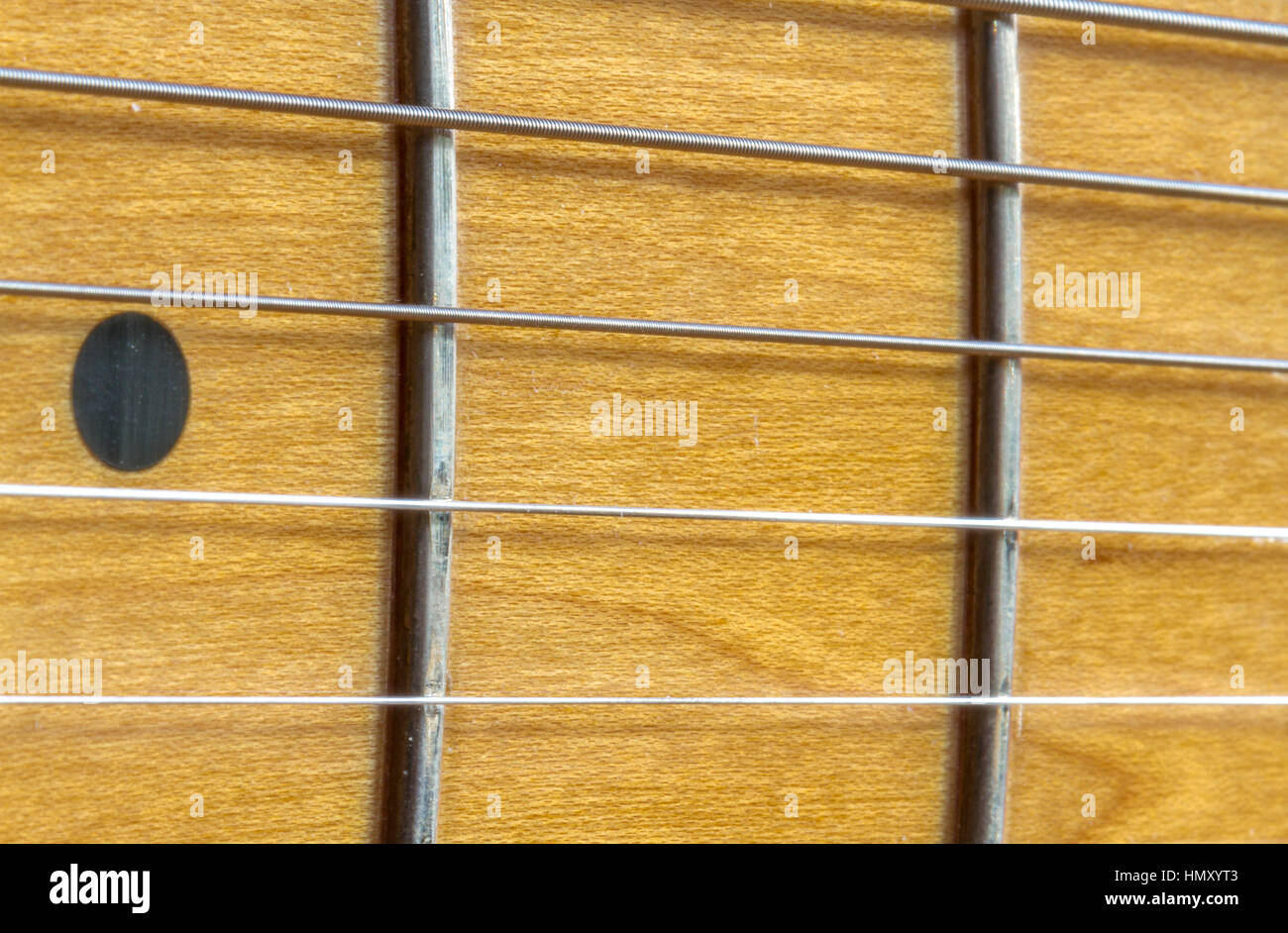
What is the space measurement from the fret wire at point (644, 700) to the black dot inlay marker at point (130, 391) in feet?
0.96

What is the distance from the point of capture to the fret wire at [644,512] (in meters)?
1.67

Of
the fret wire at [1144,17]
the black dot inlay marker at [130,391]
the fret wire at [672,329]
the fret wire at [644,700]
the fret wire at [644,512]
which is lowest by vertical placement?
the fret wire at [644,700]

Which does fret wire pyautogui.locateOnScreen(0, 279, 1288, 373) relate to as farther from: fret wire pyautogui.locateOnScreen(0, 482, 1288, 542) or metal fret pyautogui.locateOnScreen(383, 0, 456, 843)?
fret wire pyautogui.locateOnScreen(0, 482, 1288, 542)

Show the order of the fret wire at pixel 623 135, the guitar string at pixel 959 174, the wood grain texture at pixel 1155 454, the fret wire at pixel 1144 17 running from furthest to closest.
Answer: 1. the wood grain texture at pixel 1155 454
2. the fret wire at pixel 1144 17
3. the guitar string at pixel 959 174
4. the fret wire at pixel 623 135

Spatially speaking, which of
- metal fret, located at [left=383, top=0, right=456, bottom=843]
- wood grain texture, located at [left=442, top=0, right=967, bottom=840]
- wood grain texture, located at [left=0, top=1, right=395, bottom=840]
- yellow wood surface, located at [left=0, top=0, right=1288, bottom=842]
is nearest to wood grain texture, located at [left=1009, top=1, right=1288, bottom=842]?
yellow wood surface, located at [left=0, top=0, right=1288, bottom=842]

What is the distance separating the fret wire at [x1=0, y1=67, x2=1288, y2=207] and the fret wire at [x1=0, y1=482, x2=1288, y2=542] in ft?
1.55

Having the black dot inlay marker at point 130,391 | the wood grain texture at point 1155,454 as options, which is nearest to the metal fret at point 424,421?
the black dot inlay marker at point 130,391

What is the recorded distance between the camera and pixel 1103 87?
208 centimetres

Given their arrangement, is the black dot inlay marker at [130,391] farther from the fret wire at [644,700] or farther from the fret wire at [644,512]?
Answer: the fret wire at [644,700]

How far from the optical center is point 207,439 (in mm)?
1743

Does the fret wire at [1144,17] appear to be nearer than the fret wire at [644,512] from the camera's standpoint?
No

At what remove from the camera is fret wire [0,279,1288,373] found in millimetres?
1653

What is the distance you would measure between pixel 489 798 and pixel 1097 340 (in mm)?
1110

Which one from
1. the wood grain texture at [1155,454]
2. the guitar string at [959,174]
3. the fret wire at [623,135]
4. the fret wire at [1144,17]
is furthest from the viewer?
the wood grain texture at [1155,454]
